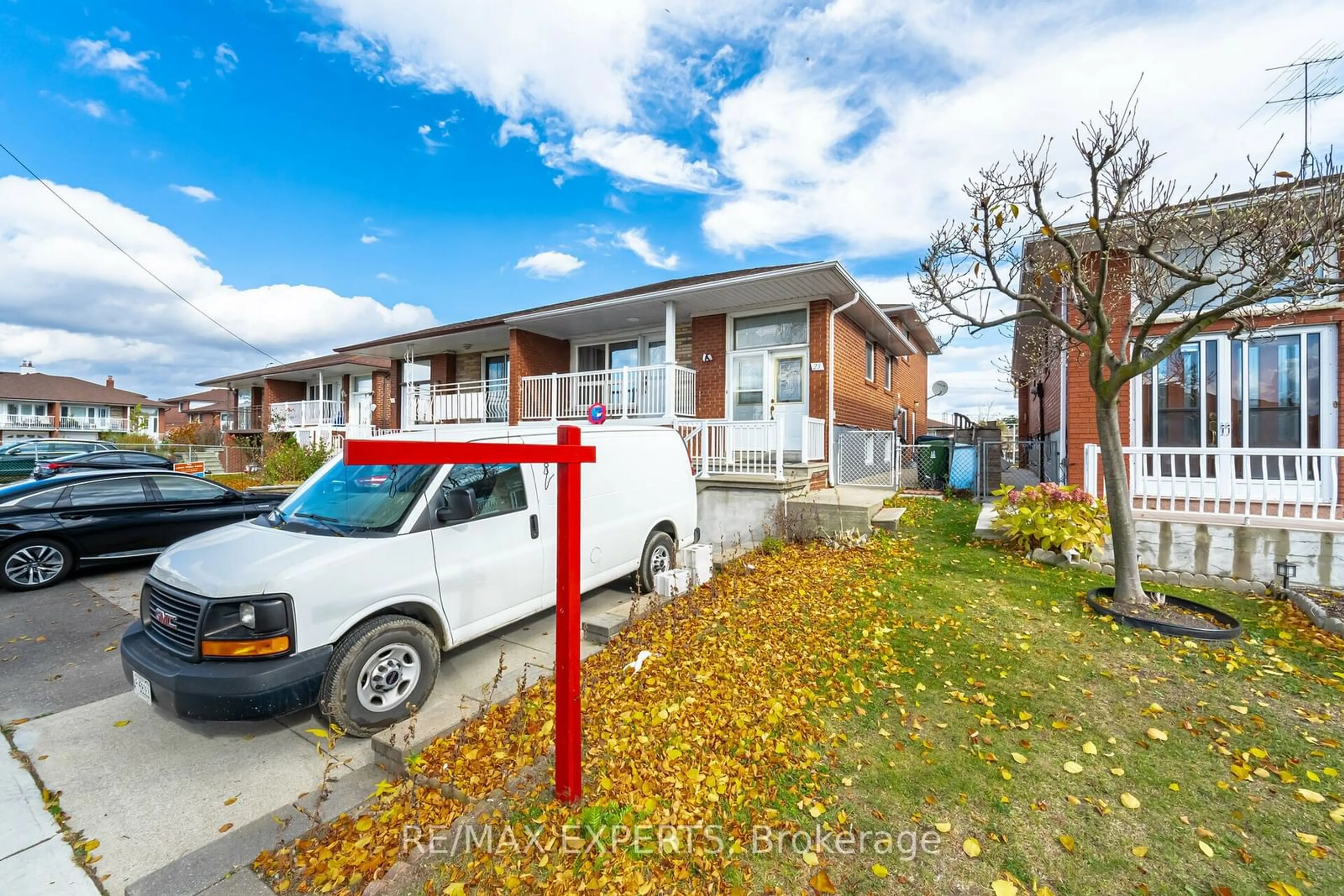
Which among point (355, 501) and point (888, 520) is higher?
point (355, 501)

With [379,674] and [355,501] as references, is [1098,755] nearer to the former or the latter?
[379,674]

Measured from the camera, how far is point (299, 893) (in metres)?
2.07

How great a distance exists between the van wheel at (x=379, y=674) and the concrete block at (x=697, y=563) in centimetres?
295

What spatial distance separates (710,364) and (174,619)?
976 cm

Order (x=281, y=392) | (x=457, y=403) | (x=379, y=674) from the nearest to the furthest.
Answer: (x=379, y=674) → (x=457, y=403) → (x=281, y=392)

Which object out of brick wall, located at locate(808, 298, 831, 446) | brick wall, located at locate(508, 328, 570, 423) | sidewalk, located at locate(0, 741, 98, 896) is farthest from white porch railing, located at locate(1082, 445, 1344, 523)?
brick wall, located at locate(508, 328, 570, 423)

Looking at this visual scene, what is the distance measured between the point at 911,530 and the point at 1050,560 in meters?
2.10

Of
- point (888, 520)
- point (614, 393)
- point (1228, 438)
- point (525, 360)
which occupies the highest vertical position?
point (525, 360)

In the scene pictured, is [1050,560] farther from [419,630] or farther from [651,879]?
[419,630]

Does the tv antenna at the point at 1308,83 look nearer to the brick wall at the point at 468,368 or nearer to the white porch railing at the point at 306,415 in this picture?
the brick wall at the point at 468,368

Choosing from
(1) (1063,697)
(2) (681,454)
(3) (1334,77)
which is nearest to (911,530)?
(2) (681,454)

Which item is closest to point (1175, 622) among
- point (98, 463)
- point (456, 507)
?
point (456, 507)

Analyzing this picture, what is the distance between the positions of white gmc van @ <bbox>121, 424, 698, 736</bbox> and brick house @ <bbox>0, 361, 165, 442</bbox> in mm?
49537

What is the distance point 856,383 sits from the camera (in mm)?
11875
